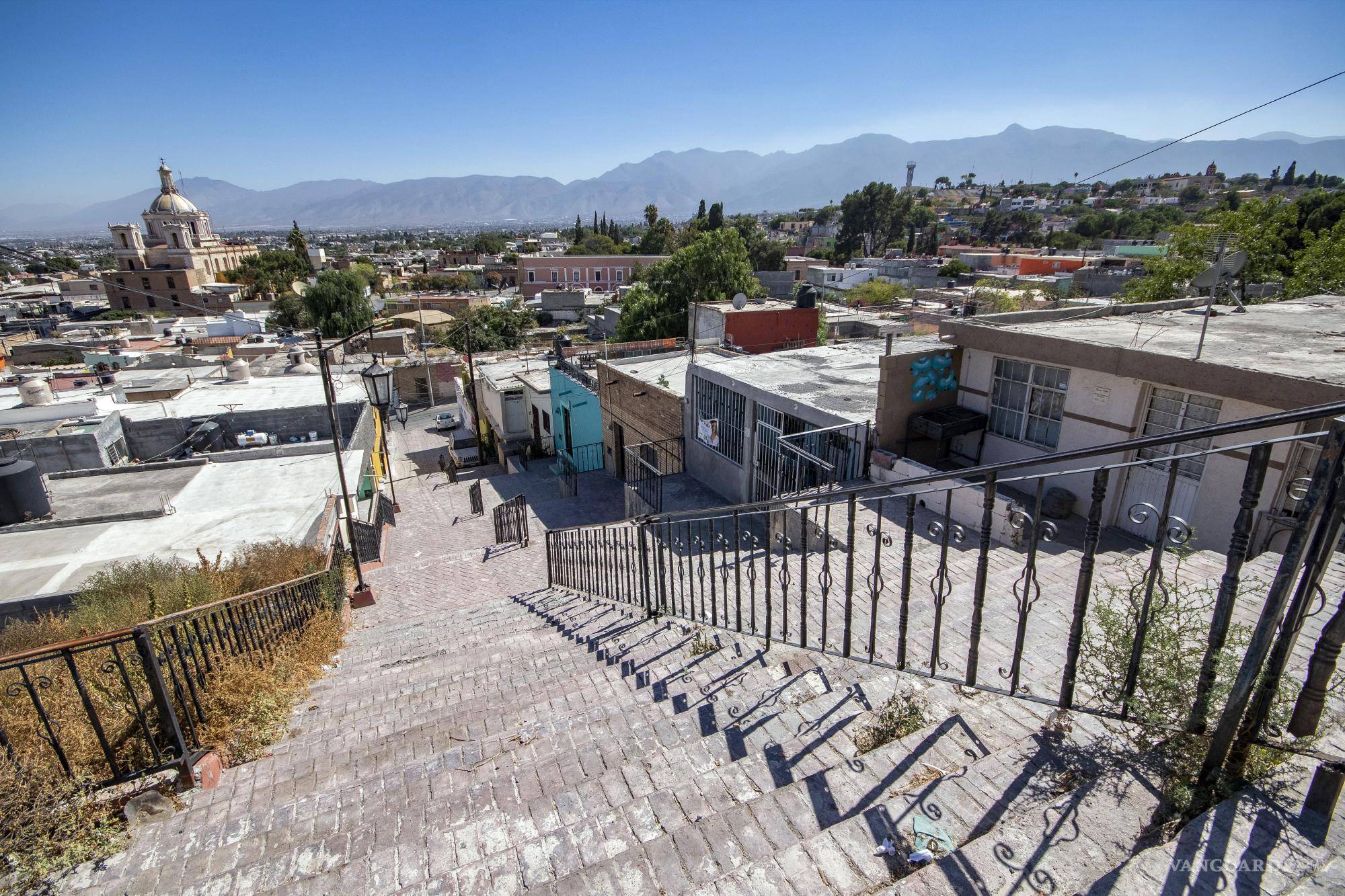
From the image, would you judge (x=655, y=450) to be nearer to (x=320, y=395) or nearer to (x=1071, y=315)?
(x=1071, y=315)

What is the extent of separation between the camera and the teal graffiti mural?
9.81 meters

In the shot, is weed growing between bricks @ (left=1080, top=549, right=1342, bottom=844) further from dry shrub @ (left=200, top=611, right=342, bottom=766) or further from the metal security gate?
the metal security gate

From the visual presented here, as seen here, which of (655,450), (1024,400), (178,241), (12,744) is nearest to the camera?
(12,744)

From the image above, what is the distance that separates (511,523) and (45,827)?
11.8m

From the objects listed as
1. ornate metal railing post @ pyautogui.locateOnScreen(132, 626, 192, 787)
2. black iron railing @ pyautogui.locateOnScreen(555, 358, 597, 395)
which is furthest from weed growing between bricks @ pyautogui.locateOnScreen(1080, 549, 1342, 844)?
black iron railing @ pyautogui.locateOnScreen(555, 358, 597, 395)

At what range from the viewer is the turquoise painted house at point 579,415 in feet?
65.3

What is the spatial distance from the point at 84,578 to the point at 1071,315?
1754 cm

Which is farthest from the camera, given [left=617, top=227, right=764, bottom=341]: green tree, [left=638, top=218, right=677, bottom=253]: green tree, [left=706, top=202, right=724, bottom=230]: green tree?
[left=706, top=202, right=724, bottom=230]: green tree

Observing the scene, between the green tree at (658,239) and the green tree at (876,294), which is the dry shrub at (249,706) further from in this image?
the green tree at (658,239)

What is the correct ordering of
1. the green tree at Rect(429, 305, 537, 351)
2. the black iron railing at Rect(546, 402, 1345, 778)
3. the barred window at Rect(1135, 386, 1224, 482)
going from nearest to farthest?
the black iron railing at Rect(546, 402, 1345, 778), the barred window at Rect(1135, 386, 1224, 482), the green tree at Rect(429, 305, 537, 351)

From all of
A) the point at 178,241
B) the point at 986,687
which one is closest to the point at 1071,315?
the point at 986,687

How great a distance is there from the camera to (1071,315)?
37.1 feet

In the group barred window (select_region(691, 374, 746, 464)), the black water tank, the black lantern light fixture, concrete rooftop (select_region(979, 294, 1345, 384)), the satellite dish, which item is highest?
the satellite dish

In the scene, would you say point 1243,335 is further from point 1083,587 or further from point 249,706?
point 249,706
